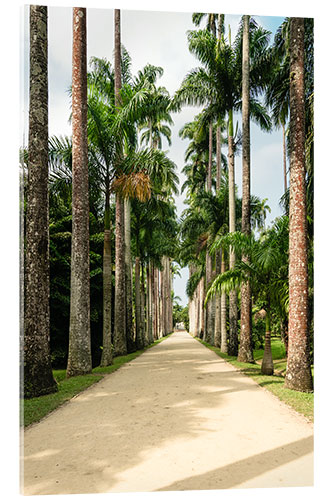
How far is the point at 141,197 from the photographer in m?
10.4

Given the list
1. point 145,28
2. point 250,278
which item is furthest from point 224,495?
point 250,278

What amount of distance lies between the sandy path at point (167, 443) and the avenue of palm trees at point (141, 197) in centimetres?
102

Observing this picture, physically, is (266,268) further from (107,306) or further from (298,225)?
(107,306)

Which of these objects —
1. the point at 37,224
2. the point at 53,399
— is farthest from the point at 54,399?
the point at 37,224

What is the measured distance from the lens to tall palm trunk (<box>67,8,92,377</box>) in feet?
31.0

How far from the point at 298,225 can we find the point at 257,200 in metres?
9.02

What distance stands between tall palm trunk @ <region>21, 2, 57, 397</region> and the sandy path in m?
1.05

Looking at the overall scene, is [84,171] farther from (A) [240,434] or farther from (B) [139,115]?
(A) [240,434]

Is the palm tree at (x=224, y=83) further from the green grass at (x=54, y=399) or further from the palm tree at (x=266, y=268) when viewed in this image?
the green grass at (x=54, y=399)

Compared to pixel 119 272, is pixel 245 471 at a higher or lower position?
lower

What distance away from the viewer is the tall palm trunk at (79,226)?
31.0 feet

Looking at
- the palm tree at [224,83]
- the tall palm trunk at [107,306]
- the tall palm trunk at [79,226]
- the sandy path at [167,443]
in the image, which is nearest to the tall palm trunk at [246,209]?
the palm tree at [224,83]

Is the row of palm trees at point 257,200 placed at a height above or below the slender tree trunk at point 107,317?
above
